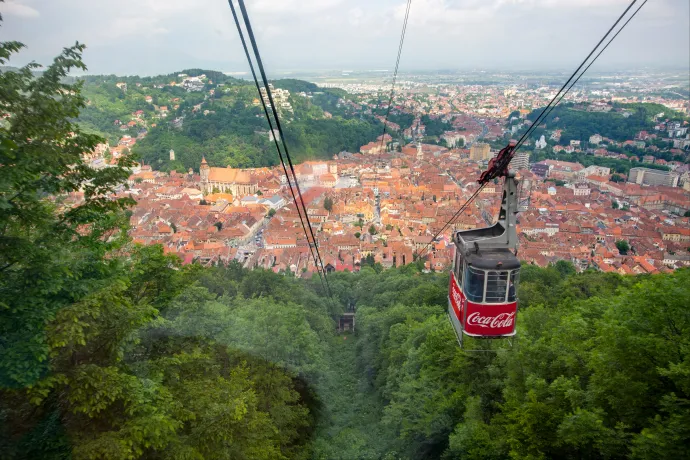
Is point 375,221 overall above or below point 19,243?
below

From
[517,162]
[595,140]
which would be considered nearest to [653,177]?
[595,140]

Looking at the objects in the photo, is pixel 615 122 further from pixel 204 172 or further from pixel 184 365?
pixel 184 365

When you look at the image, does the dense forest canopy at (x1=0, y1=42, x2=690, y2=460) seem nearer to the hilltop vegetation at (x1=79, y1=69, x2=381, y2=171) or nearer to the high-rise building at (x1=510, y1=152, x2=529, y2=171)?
the high-rise building at (x1=510, y1=152, x2=529, y2=171)

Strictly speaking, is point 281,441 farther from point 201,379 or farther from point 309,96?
point 309,96

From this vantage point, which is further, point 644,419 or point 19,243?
point 644,419

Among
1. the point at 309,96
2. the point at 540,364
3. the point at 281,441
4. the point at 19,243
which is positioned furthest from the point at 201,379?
the point at 309,96

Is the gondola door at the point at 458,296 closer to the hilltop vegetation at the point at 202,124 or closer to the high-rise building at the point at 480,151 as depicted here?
the hilltop vegetation at the point at 202,124
